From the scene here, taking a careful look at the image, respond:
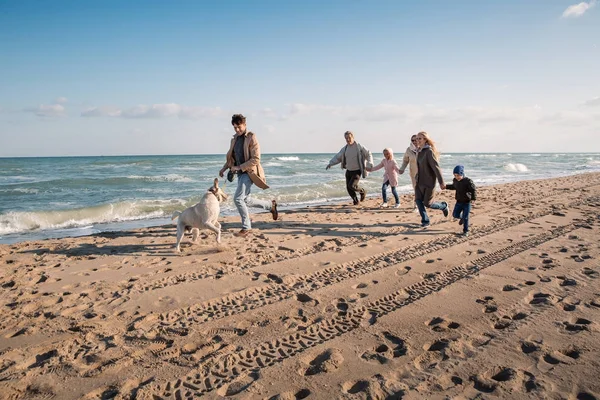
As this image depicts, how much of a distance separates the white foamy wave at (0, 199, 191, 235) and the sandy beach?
11.7 feet

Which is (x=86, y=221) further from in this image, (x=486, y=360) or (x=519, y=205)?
(x=519, y=205)

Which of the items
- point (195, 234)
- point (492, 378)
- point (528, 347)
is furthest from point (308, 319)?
point (195, 234)

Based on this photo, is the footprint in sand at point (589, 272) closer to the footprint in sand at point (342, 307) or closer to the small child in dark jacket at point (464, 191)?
the small child in dark jacket at point (464, 191)

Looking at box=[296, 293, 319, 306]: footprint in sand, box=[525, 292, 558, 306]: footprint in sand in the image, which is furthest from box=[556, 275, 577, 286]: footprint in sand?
box=[296, 293, 319, 306]: footprint in sand

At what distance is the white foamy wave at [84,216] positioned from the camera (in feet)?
30.7

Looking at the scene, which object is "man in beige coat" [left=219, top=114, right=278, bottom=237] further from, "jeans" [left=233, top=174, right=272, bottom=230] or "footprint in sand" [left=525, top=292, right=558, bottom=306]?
"footprint in sand" [left=525, top=292, right=558, bottom=306]

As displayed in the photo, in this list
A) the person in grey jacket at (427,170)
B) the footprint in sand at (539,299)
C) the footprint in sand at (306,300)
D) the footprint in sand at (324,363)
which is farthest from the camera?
the person in grey jacket at (427,170)

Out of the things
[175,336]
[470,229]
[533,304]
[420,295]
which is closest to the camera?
[175,336]

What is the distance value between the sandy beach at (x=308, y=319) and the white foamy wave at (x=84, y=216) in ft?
11.7

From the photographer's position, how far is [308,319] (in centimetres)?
336

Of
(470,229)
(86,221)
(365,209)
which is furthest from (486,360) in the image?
(86,221)

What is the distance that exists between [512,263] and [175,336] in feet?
14.1

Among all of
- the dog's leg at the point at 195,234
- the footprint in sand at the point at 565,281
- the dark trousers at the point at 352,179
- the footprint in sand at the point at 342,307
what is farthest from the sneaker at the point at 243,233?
the footprint in sand at the point at 565,281

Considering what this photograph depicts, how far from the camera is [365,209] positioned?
9930 millimetres
